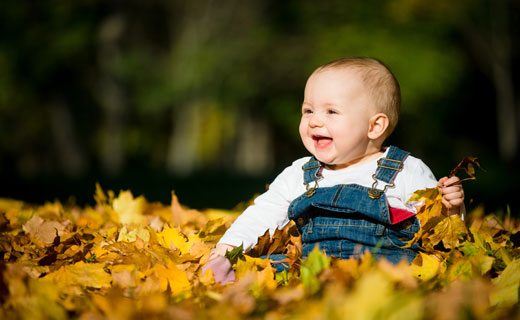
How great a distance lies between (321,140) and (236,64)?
63.8 ft

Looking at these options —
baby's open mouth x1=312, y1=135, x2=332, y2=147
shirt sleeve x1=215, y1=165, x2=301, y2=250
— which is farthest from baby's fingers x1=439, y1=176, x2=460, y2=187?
shirt sleeve x1=215, y1=165, x2=301, y2=250

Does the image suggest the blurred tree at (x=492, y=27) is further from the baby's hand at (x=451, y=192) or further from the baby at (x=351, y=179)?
the baby's hand at (x=451, y=192)

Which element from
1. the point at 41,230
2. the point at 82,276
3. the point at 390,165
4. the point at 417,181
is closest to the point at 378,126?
the point at 390,165

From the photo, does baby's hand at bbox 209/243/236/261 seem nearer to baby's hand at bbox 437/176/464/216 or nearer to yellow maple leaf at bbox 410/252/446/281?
yellow maple leaf at bbox 410/252/446/281

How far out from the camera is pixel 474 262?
166cm

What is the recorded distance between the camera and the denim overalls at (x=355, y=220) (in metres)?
2.08

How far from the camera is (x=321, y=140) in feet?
7.45

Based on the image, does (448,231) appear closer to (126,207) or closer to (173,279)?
(173,279)

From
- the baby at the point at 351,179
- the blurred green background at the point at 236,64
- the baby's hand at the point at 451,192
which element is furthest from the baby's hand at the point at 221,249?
the blurred green background at the point at 236,64

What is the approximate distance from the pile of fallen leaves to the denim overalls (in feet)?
0.35

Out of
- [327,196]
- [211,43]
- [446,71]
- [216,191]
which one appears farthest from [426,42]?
[327,196]

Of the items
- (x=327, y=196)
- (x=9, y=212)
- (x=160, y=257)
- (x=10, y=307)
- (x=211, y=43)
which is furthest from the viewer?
(x=211, y=43)

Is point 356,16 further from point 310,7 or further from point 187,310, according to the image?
point 187,310

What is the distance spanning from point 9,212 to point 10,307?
144cm
